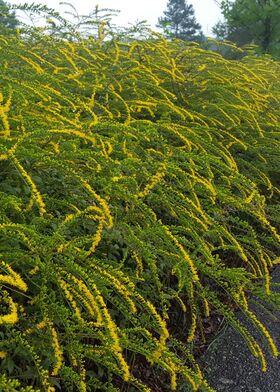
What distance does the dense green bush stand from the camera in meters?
1.33

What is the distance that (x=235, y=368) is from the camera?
2098mm

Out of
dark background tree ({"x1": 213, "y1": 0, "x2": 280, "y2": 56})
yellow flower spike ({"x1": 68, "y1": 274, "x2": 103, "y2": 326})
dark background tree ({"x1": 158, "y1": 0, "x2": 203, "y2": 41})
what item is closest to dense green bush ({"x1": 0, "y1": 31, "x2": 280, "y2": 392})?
yellow flower spike ({"x1": 68, "y1": 274, "x2": 103, "y2": 326})

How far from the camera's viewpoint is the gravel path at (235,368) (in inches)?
79.2

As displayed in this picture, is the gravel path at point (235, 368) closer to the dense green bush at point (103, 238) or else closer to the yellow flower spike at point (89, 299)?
the dense green bush at point (103, 238)

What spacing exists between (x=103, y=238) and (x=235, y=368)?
2.65 feet

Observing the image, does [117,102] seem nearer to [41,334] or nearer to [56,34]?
[56,34]

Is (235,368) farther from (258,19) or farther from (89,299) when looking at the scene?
(258,19)

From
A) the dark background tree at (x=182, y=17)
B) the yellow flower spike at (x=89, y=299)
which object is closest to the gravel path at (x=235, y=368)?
the yellow flower spike at (x=89, y=299)

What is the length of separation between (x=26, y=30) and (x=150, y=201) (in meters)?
1.41

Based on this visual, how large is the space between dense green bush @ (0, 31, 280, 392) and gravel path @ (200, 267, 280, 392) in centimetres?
10

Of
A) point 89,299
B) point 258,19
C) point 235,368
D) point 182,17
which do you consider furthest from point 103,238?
point 182,17

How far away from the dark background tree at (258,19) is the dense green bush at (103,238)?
22.8 feet

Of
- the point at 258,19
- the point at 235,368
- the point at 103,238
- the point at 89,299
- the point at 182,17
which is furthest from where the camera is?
the point at 182,17

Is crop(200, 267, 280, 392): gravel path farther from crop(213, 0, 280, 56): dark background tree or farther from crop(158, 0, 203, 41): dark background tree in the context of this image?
crop(158, 0, 203, 41): dark background tree
